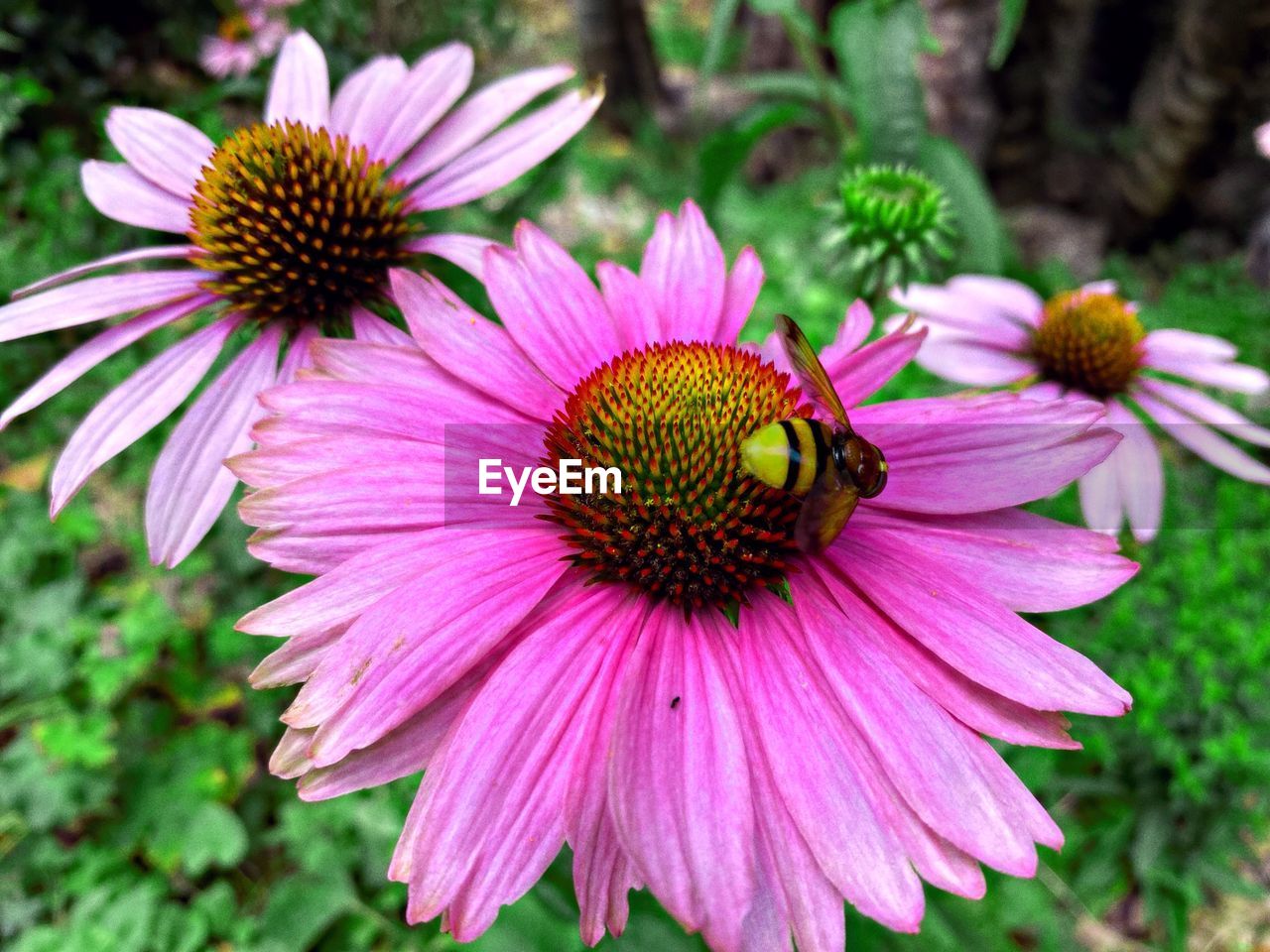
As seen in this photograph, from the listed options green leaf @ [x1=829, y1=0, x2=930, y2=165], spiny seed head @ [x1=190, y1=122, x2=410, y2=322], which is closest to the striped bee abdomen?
spiny seed head @ [x1=190, y1=122, x2=410, y2=322]

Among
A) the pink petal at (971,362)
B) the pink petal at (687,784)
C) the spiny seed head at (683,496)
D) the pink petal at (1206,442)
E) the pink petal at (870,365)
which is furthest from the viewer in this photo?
the pink petal at (971,362)

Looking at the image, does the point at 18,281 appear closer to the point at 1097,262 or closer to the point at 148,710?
the point at 148,710

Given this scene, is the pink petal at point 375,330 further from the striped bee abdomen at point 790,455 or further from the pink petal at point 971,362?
the pink petal at point 971,362

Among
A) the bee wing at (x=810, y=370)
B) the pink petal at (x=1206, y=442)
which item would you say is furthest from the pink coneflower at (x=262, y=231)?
the pink petal at (x=1206, y=442)

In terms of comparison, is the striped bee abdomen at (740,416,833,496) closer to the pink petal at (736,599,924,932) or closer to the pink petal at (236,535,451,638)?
the pink petal at (736,599,924,932)

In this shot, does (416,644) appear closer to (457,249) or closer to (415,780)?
(457,249)

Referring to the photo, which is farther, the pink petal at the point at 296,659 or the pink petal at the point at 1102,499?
the pink petal at the point at 1102,499

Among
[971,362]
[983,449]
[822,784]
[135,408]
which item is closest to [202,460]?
[135,408]
